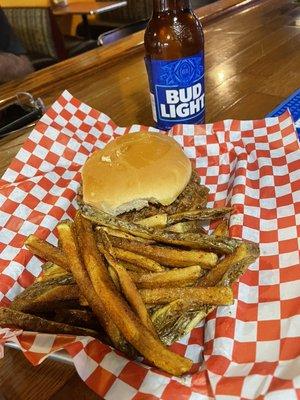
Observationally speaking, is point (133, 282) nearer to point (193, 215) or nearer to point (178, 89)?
point (193, 215)

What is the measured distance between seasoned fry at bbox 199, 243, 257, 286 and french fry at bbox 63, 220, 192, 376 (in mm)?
205

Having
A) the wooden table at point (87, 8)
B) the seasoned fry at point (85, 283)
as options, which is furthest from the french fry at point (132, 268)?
the wooden table at point (87, 8)

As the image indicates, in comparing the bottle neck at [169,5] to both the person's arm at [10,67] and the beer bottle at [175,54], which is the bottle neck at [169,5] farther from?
the person's arm at [10,67]

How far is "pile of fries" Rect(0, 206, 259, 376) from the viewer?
889 millimetres

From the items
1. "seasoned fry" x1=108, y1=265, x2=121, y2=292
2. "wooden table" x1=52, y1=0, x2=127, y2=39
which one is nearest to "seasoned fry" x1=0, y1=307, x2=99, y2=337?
"seasoned fry" x1=108, y1=265, x2=121, y2=292

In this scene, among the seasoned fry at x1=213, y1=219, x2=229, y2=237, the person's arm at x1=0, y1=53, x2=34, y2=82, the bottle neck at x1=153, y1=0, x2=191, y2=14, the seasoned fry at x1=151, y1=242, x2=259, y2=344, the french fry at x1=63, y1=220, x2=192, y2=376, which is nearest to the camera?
the french fry at x1=63, y1=220, x2=192, y2=376

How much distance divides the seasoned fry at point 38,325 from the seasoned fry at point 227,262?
290 millimetres

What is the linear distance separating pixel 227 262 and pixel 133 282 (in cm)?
23

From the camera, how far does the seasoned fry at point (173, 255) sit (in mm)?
983

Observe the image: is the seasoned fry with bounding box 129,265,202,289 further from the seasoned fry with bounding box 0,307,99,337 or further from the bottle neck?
the bottle neck

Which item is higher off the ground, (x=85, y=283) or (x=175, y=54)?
(x=175, y=54)

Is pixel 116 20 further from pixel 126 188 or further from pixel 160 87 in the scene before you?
pixel 126 188

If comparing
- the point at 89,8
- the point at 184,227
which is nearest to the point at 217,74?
the point at 184,227

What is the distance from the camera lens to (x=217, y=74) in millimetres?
2219
